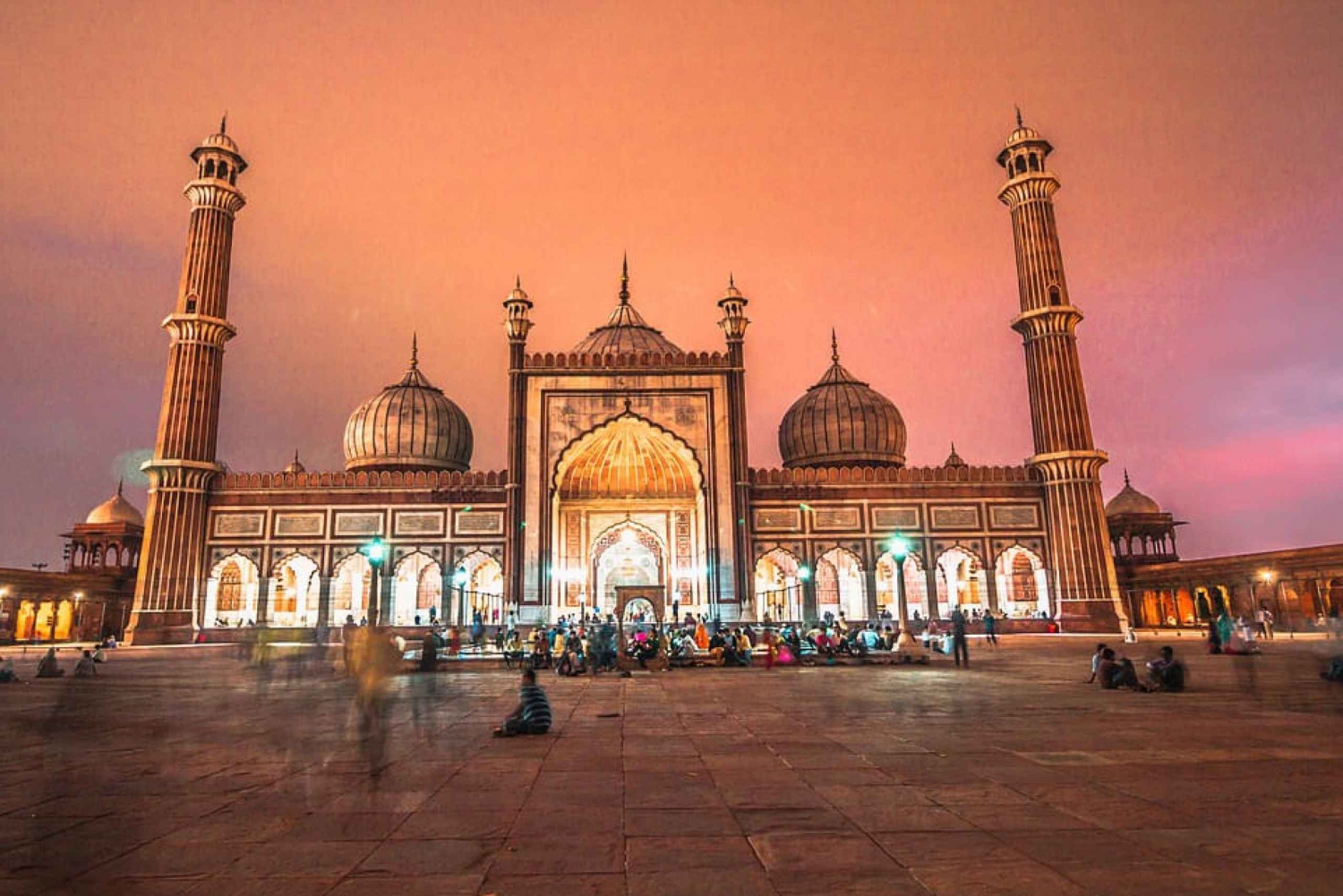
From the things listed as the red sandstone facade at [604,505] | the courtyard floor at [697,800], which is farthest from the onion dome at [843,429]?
the courtyard floor at [697,800]

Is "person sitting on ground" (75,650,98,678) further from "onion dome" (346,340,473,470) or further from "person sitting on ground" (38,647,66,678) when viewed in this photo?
"onion dome" (346,340,473,470)

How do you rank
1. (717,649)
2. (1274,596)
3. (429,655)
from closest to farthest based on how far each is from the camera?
(429,655) → (717,649) → (1274,596)

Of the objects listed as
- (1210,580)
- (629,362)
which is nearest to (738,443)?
(629,362)

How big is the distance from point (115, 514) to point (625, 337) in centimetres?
2631

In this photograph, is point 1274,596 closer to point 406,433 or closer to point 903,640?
point 903,640

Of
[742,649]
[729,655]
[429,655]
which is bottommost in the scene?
[729,655]

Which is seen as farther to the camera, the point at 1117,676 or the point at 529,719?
the point at 1117,676

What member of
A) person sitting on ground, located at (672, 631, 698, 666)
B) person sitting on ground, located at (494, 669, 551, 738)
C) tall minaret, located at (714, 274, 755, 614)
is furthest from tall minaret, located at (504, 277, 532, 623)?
person sitting on ground, located at (494, 669, 551, 738)

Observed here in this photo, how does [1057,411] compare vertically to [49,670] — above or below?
above

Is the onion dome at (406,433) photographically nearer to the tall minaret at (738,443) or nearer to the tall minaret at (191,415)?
the tall minaret at (191,415)

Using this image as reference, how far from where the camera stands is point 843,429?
35875mm

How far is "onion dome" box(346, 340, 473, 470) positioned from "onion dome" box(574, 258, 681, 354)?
259 inches

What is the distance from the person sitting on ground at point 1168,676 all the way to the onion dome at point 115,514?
141 ft

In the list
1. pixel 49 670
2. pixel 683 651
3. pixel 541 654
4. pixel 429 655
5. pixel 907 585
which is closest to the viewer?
pixel 49 670
